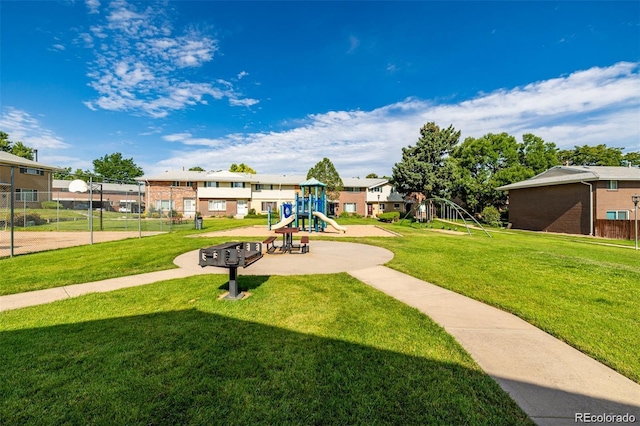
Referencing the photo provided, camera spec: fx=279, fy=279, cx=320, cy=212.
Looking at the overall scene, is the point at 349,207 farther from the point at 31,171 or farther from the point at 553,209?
the point at 31,171

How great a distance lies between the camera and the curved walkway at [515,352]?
2.59 meters

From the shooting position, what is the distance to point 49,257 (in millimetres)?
9758

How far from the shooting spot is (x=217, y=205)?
4144 cm

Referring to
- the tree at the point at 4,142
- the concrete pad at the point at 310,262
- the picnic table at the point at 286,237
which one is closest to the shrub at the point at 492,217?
the concrete pad at the point at 310,262

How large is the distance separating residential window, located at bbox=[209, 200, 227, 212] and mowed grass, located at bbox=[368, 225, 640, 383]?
1398 inches

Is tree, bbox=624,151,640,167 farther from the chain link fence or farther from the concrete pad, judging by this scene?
the chain link fence

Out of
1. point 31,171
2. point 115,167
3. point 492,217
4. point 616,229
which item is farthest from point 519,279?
point 115,167

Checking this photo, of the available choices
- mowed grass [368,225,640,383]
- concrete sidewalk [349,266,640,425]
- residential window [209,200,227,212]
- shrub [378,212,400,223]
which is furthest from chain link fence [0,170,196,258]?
shrub [378,212,400,223]

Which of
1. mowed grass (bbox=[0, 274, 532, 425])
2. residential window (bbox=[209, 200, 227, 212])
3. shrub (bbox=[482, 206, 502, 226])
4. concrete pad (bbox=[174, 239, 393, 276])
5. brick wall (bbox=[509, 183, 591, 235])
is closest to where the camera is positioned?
mowed grass (bbox=[0, 274, 532, 425])

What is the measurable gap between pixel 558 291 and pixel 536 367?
402cm

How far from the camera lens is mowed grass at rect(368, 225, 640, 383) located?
3809mm

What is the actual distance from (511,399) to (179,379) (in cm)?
327

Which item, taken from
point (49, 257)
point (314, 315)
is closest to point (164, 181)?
point (49, 257)

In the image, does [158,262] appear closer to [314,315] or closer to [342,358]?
[314,315]
